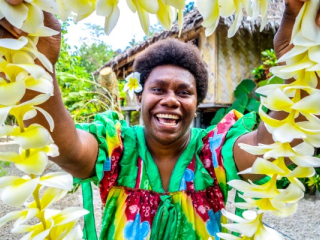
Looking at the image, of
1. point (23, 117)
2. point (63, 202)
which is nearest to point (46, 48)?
point (23, 117)

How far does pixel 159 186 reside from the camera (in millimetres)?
1097

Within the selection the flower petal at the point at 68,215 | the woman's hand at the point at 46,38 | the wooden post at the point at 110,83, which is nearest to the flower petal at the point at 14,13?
the woman's hand at the point at 46,38

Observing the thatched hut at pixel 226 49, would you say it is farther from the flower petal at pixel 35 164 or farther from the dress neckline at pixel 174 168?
the flower petal at pixel 35 164

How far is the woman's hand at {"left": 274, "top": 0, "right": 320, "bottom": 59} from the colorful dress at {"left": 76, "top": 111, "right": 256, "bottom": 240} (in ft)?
1.91

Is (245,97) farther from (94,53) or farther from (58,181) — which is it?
(94,53)

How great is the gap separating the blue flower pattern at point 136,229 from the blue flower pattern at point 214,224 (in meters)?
0.20

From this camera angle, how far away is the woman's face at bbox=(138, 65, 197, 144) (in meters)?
1.09

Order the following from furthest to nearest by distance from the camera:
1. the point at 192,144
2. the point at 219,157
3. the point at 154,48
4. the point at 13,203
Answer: the point at 154,48
the point at 192,144
the point at 219,157
the point at 13,203

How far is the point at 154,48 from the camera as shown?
1.29 meters

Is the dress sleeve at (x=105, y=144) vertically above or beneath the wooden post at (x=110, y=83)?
beneath

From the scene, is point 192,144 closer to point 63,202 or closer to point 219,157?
point 219,157

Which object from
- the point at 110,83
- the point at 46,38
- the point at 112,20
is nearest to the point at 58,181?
the point at 112,20

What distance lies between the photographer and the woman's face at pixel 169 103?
A: 1.09 meters

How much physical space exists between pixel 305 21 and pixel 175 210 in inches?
34.8
